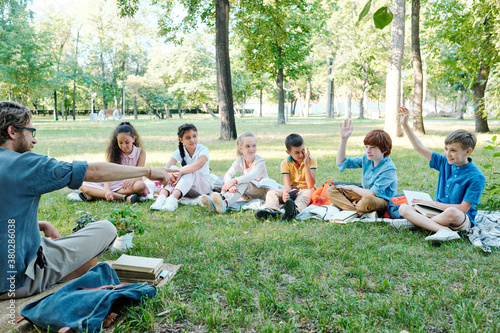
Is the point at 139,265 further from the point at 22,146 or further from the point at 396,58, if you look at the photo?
the point at 396,58

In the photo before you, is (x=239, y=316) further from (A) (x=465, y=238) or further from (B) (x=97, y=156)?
(B) (x=97, y=156)

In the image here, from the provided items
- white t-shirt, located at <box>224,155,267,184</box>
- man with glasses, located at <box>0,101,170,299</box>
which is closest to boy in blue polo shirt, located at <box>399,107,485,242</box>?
white t-shirt, located at <box>224,155,267,184</box>

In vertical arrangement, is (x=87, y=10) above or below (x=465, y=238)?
above

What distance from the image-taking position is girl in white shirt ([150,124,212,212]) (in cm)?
557

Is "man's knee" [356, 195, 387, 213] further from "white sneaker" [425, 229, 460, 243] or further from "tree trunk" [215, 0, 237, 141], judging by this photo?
"tree trunk" [215, 0, 237, 141]

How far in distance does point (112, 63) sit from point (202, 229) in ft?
148

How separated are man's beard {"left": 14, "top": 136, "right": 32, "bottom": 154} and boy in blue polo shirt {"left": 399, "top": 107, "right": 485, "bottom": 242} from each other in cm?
361

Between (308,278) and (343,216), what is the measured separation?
1764mm

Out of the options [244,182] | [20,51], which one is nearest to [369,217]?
[244,182]

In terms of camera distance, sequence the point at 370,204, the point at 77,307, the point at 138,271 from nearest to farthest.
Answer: the point at 77,307 < the point at 138,271 < the point at 370,204

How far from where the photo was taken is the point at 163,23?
14805 mm

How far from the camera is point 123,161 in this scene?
5719 millimetres

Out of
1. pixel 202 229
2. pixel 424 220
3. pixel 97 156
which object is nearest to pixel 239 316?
pixel 202 229

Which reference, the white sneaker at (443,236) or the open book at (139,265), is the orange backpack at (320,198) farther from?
the open book at (139,265)
